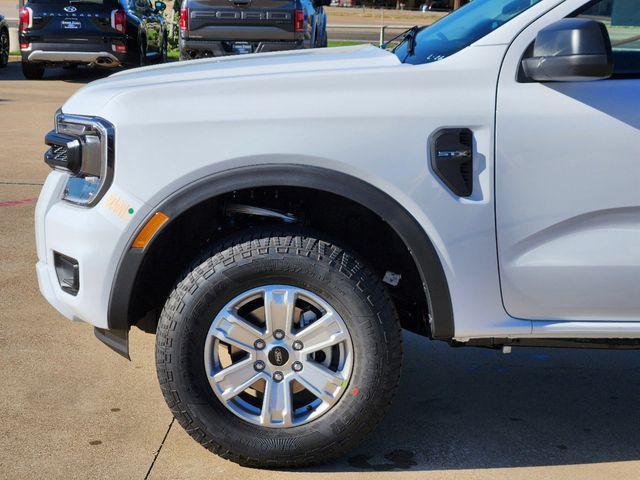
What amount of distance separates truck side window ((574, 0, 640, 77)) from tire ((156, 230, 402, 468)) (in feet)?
3.83

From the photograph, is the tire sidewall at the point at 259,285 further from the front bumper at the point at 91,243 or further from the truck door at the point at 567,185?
the truck door at the point at 567,185

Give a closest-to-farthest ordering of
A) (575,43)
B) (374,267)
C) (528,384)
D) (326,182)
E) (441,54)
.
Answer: (575,43) → (326,182) → (441,54) → (374,267) → (528,384)

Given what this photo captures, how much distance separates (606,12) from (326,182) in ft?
3.83

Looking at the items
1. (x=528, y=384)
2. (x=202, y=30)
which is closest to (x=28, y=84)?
(x=202, y=30)

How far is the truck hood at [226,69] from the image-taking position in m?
3.64

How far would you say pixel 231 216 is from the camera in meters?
3.85

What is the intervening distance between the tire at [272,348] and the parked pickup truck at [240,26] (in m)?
11.5

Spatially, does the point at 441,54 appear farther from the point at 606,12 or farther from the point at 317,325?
the point at 317,325

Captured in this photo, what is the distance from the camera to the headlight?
11.7 feet

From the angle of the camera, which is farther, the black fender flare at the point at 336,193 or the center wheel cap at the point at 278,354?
the center wheel cap at the point at 278,354

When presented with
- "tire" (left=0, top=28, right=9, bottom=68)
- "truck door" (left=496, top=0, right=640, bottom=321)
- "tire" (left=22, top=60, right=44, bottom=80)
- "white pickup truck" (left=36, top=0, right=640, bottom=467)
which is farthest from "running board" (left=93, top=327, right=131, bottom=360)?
"tire" (left=0, top=28, right=9, bottom=68)

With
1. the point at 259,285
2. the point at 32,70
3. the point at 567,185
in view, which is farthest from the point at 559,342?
the point at 32,70

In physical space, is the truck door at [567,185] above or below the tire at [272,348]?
above

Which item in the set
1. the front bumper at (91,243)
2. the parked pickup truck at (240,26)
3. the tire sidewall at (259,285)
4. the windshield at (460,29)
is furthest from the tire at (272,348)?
the parked pickup truck at (240,26)
